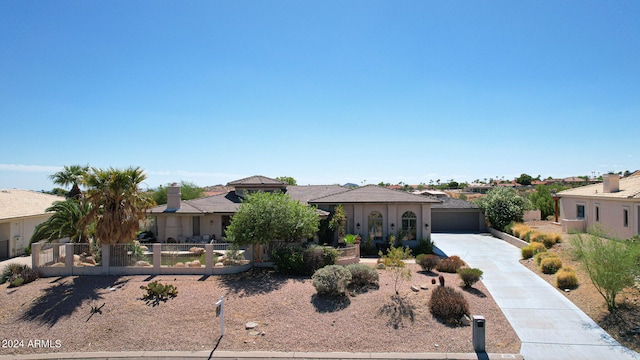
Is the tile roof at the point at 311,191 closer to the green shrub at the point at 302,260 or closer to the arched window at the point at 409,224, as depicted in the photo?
the arched window at the point at 409,224

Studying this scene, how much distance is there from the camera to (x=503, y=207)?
107 feet

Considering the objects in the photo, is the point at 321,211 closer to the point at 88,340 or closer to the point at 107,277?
the point at 107,277

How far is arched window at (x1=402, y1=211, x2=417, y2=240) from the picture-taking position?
25.4m

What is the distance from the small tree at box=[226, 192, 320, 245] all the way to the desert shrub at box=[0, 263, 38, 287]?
9728 millimetres

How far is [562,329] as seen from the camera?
12648 mm

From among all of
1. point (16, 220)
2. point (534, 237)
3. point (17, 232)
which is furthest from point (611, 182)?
point (17, 232)

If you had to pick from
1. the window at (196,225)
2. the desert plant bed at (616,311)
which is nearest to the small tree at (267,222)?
the window at (196,225)

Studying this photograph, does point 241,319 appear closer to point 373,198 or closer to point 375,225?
point 375,225

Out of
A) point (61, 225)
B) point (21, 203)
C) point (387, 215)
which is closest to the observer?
point (61, 225)

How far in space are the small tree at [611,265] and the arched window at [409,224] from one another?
1191cm

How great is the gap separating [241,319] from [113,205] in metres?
9.99

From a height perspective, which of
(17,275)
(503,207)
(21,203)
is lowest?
(17,275)

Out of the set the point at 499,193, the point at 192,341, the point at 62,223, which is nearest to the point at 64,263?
the point at 62,223

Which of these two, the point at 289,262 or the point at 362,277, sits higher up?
the point at 289,262
